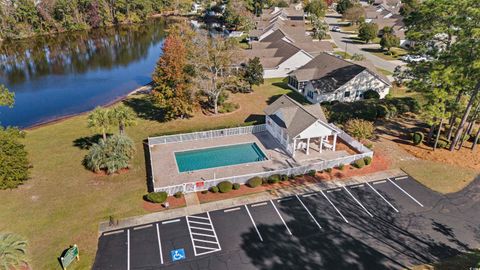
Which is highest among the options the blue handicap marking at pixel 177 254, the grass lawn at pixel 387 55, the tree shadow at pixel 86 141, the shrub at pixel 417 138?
the grass lawn at pixel 387 55

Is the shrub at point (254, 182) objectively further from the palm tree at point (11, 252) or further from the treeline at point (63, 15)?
the treeline at point (63, 15)

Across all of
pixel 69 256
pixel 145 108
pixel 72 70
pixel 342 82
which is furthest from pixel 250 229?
pixel 72 70

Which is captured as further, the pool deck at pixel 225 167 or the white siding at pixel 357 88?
the white siding at pixel 357 88

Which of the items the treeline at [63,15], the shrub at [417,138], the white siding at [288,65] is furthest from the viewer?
the treeline at [63,15]

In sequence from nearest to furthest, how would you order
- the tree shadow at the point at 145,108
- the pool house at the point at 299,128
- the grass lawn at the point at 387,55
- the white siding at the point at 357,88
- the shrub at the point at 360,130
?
1. the pool house at the point at 299,128
2. the shrub at the point at 360,130
3. the tree shadow at the point at 145,108
4. the white siding at the point at 357,88
5. the grass lawn at the point at 387,55

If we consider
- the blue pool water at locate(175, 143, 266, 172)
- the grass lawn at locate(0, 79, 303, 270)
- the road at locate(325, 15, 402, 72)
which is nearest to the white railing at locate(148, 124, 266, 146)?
the grass lawn at locate(0, 79, 303, 270)

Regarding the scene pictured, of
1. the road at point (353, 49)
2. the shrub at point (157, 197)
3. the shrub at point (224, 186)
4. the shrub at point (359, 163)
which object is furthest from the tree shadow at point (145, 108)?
the road at point (353, 49)

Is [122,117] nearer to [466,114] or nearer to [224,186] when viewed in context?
[224,186]

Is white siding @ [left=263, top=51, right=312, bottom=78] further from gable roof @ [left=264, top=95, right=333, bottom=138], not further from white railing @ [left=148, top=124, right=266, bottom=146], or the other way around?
white railing @ [left=148, top=124, right=266, bottom=146]
